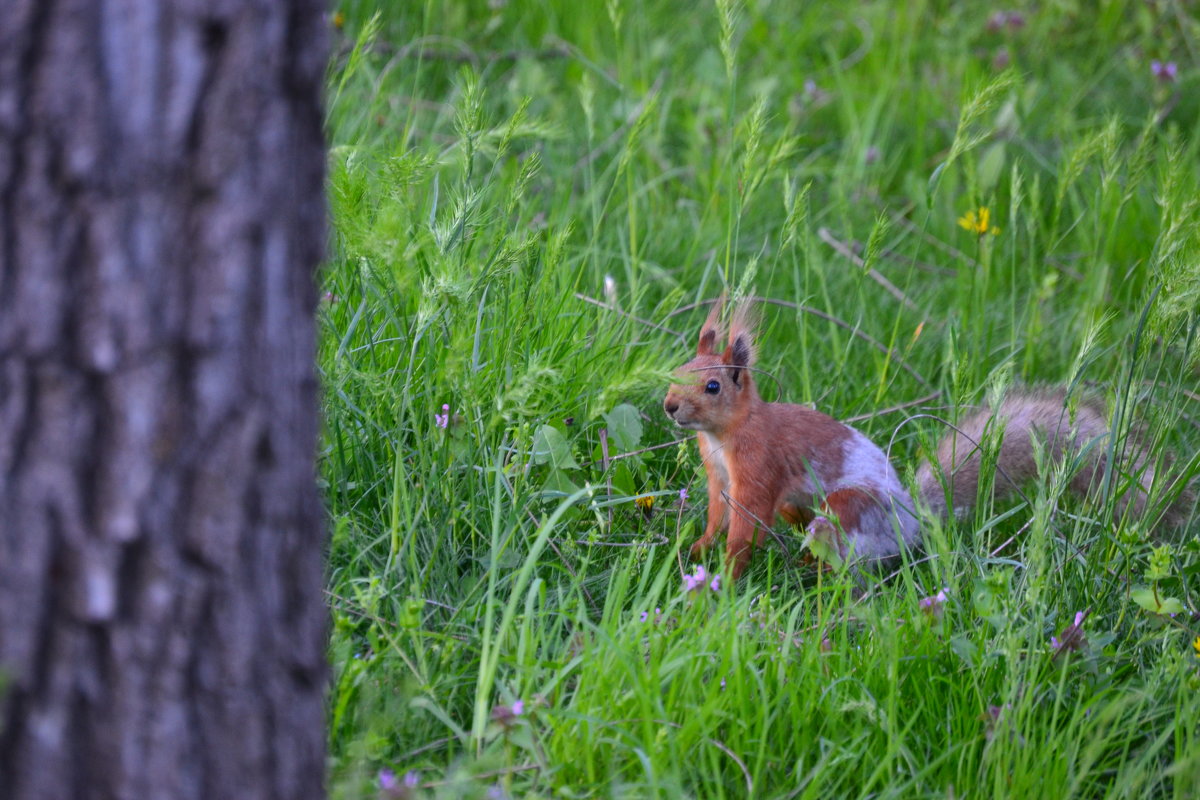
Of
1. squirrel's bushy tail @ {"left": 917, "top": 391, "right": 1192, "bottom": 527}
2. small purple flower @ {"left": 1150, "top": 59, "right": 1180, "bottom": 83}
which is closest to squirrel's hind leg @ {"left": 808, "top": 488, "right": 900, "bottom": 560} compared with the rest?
squirrel's bushy tail @ {"left": 917, "top": 391, "right": 1192, "bottom": 527}

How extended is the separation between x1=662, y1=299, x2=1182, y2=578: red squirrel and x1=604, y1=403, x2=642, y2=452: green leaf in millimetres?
134

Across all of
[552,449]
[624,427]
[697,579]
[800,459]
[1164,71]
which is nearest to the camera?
[697,579]

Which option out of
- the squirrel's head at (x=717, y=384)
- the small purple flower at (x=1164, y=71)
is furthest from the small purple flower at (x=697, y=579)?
the small purple flower at (x=1164, y=71)

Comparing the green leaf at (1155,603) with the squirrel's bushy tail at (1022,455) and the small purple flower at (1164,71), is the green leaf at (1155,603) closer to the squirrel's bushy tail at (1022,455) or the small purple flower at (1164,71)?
the squirrel's bushy tail at (1022,455)

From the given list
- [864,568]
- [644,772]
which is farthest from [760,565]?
[644,772]

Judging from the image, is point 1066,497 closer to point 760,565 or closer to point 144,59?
point 760,565

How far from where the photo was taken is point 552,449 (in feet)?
7.60

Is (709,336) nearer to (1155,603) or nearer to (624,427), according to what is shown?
(624,427)

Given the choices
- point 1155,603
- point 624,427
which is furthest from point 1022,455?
point 624,427

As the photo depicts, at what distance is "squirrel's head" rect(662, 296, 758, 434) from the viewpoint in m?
2.66

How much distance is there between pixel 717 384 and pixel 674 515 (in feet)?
1.12

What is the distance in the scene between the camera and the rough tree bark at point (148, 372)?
1.04 meters

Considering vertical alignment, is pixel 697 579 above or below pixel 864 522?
above

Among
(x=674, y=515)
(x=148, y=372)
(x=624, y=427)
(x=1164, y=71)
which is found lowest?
(x=674, y=515)
